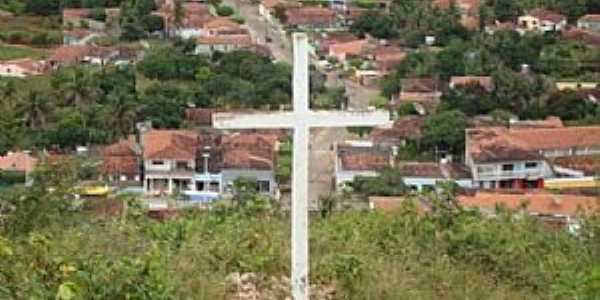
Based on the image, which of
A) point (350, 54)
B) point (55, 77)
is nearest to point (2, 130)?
point (55, 77)

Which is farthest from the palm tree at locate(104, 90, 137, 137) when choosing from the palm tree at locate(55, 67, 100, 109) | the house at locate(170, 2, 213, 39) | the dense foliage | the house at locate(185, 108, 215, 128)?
the house at locate(170, 2, 213, 39)

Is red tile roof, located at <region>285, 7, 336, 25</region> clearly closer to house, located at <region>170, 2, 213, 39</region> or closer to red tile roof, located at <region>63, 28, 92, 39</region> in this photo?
house, located at <region>170, 2, 213, 39</region>

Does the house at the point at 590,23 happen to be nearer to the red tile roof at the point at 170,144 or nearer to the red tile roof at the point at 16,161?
the red tile roof at the point at 170,144

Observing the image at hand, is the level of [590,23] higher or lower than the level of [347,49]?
higher

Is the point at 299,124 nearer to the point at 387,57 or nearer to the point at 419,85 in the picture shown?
the point at 419,85

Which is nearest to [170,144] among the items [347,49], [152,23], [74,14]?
[347,49]

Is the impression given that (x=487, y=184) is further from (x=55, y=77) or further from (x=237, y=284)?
(x=237, y=284)
